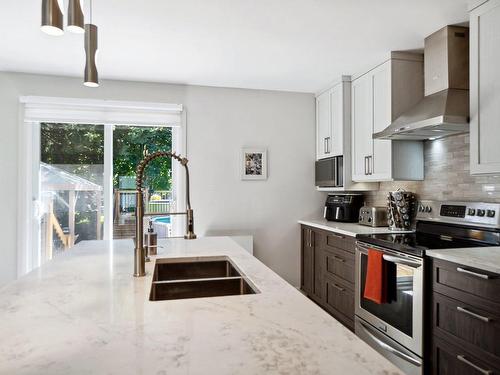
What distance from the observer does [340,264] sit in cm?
309

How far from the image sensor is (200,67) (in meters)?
3.24

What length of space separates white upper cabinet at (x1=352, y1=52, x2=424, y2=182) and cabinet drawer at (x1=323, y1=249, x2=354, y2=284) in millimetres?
725

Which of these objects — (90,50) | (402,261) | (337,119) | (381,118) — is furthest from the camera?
(337,119)

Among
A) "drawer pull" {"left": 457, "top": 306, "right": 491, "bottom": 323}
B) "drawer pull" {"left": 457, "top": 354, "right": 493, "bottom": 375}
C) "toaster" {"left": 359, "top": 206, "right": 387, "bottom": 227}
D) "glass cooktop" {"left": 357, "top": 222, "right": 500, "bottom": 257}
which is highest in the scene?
"toaster" {"left": 359, "top": 206, "right": 387, "bottom": 227}

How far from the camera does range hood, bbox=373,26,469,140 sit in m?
2.23

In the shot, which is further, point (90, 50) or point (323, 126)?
point (323, 126)

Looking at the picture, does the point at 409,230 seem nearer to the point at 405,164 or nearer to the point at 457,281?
the point at 405,164

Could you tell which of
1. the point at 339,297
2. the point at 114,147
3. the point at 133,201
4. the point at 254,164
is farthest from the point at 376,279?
the point at 114,147

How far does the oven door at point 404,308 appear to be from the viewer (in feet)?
6.75

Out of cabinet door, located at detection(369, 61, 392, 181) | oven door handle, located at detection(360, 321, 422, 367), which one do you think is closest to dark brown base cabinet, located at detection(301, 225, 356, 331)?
oven door handle, located at detection(360, 321, 422, 367)

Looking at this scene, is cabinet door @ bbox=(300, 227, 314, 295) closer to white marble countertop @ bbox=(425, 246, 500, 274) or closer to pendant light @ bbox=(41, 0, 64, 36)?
white marble countertop @ bbox=(425, 246, 500, 274)

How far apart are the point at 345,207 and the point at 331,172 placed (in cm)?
39

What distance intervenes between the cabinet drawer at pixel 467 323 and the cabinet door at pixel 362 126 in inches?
59.4

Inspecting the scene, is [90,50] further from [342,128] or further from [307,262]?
[307,262]
